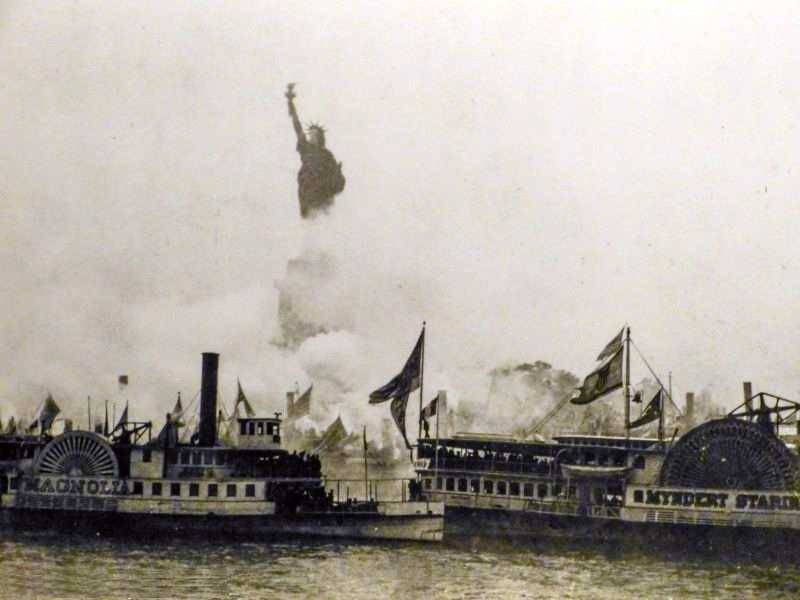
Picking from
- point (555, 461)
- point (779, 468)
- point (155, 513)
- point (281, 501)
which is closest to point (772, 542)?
point (779, 468)

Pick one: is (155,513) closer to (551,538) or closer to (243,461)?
(243,461)

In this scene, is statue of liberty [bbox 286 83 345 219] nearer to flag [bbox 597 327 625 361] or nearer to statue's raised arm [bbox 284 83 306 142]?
statue's raised arm [bbox 284 83 306 142]

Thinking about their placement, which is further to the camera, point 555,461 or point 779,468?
point 555,461

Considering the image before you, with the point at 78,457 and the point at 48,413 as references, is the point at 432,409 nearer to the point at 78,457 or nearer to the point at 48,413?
the point at 78,457

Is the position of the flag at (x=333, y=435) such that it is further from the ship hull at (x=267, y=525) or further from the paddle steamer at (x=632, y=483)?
the ship hull at (x=267, y=525)

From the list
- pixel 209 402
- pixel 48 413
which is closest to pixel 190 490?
pixel 209 402

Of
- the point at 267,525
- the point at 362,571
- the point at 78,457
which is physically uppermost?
the point at 78,457
